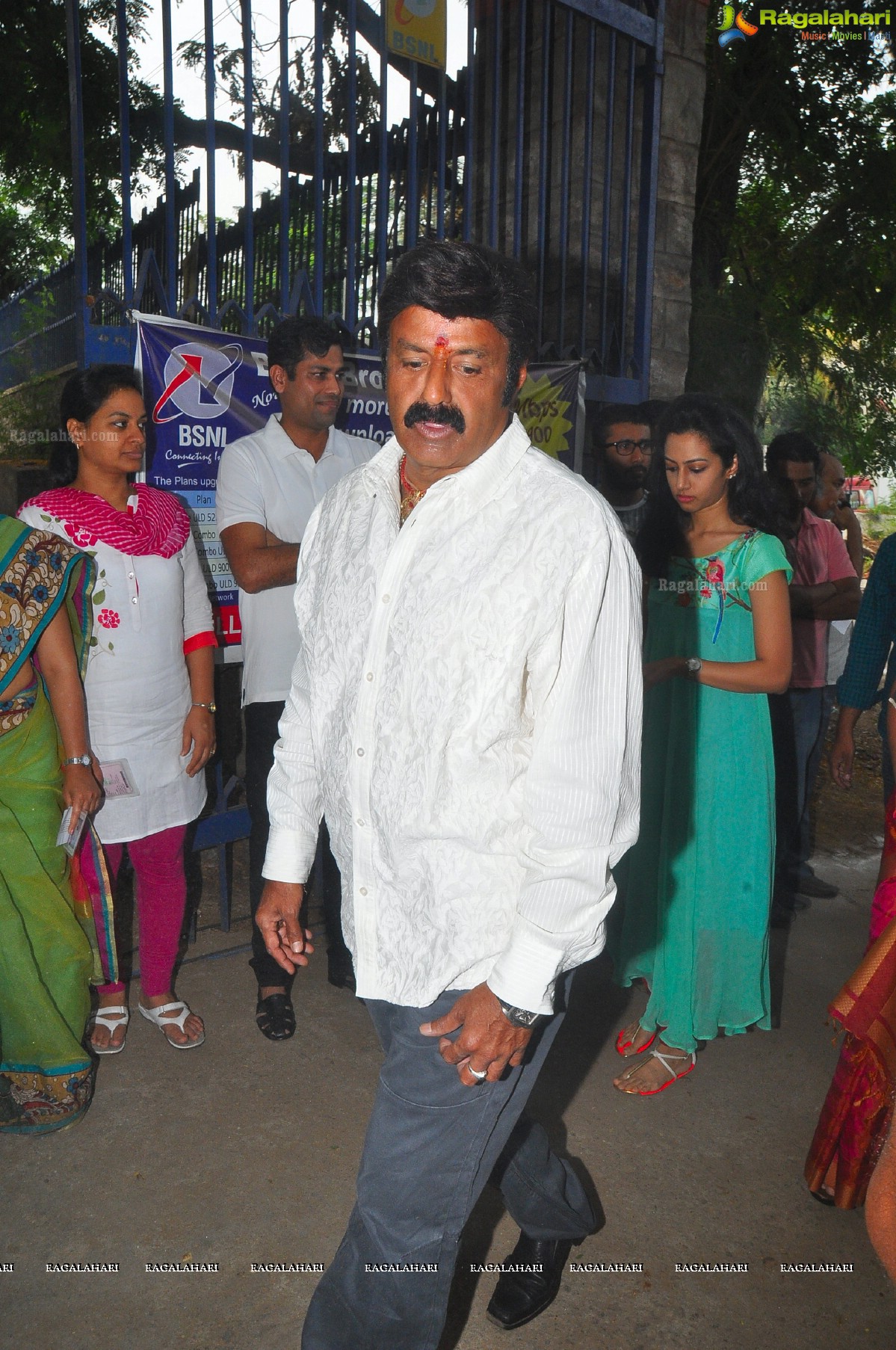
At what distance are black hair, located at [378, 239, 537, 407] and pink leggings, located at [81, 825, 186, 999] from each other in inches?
74.2

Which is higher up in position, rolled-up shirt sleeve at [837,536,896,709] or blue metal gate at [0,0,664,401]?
blue metal gate at [0,0,664,401]

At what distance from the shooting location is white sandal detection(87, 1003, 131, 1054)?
299cm

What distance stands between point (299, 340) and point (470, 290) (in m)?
1.75

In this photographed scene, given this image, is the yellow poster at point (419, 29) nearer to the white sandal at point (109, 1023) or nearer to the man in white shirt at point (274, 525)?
the man in white shirt at point (274, 525)

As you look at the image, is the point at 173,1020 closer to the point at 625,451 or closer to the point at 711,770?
the point at 711,770

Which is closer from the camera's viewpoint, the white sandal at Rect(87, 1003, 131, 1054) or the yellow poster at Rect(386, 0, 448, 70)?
the white sandal at Rect(87, 1003, 131, 1054)

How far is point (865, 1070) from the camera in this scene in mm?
2301

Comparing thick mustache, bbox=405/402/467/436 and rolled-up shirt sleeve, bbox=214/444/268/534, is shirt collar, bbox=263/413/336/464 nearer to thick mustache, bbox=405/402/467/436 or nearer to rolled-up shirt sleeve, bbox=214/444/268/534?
rolled-up shirt sleeve, bbox=214/444/268/534

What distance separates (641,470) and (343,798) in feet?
9.25

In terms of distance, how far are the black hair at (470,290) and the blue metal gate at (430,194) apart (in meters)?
1.85

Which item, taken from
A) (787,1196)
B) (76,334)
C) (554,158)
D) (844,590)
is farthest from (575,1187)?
(554,158)

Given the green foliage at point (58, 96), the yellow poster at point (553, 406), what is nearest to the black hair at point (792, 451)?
the yellow poster at point (553, 406)

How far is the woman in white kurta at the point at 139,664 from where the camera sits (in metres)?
2.86

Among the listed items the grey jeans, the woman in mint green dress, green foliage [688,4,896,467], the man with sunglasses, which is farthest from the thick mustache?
green foliage [688,4,896,467]
